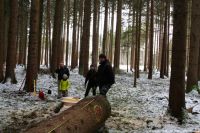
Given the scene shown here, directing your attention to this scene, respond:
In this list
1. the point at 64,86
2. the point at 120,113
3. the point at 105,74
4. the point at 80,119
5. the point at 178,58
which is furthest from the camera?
the point at 64,86

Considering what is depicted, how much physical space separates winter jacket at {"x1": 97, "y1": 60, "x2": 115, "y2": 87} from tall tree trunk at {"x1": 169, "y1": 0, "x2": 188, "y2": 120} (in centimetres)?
190

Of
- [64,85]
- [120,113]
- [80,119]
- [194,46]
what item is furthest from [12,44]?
[80,119]

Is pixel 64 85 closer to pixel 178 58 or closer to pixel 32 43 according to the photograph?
pixel 32 43

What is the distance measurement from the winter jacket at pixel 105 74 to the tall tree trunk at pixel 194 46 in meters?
6.85

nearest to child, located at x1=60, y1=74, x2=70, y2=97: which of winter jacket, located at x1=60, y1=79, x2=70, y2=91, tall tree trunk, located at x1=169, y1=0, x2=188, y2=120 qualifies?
winter jacket, located at x1=60, y1=79, x2=70, y2=91

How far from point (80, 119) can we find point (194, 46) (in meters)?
10.5

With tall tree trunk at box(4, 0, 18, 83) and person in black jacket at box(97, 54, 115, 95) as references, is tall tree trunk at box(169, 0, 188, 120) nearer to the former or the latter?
person in black jacket at box(97, 54, 115, 95)

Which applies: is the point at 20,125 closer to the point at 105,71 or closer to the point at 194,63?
the point at 105,71

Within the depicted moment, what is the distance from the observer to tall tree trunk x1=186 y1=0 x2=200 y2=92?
52.6 feet

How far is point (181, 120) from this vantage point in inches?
396

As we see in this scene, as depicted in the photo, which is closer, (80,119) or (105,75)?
(80,119)

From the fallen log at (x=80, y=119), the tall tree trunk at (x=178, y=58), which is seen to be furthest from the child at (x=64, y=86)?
the fallen log at (x=80, y=119)

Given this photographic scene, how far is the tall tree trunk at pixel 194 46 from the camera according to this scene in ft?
52.6

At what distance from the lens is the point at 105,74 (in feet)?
35.7
